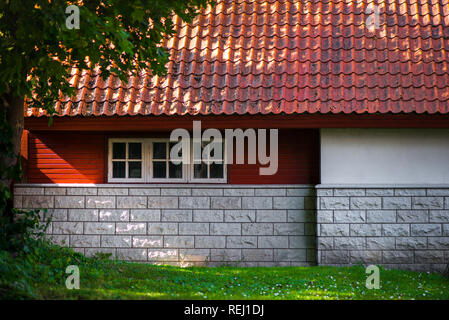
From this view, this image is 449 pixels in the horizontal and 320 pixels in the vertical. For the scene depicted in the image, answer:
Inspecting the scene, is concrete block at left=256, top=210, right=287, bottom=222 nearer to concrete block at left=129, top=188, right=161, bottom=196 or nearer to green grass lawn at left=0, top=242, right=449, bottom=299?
green grass lawn at left=0, top=242, right=449, bottom=299

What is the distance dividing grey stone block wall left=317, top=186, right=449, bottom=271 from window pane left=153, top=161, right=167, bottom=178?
2970 millimetres

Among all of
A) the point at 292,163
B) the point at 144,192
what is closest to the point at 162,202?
the point at 144,192

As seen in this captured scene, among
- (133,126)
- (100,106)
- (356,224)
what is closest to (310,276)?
(356,224)

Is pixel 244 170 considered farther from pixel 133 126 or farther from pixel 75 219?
pixel 75 219

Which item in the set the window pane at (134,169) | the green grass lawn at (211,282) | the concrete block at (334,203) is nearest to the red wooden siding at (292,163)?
the concrete block at (334,203)

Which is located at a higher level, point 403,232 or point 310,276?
point 403,232

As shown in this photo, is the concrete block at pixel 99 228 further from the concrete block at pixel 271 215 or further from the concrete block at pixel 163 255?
the concrete block at pixel 271 215

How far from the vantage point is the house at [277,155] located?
948cm

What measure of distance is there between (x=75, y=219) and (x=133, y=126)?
2081 millimetres

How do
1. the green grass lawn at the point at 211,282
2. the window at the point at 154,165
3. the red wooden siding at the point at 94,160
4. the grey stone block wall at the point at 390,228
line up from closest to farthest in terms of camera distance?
the green grass lawn at the point at 211,282 → the grey stone block wall at the point at 390,228 → the red wooden siding at the point at 94,160 → the window at the point at 154,165

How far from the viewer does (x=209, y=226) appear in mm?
9852

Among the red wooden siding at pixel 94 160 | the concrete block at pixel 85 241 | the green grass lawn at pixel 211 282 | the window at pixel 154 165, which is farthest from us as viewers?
the window at pixel 154 165

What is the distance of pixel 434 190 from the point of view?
31.4ft

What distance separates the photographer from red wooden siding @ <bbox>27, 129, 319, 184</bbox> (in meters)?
10.0
